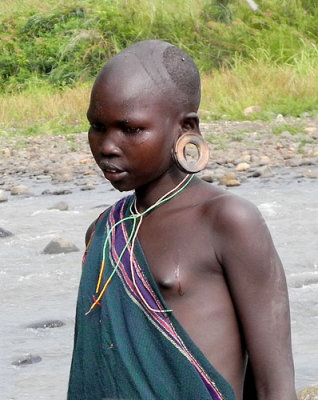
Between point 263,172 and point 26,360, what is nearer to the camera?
point 26,360

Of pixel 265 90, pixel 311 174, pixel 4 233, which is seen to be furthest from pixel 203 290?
pixel 265 90

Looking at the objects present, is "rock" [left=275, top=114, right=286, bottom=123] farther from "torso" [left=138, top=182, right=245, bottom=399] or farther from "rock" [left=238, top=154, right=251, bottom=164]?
"torso" [left=138, top=182, right=245, bottom=399]

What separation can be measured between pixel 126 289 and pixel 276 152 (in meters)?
7.50

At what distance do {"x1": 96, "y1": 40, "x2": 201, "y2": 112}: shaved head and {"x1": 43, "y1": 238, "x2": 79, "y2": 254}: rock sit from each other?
188 inches

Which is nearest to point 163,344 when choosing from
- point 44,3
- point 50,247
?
point 50,247

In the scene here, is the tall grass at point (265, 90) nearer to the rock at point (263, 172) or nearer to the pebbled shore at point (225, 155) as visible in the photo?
the pebbled shore at point (225, 155)

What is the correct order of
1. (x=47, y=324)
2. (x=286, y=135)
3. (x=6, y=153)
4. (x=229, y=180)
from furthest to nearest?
(x=6, y=153), (x=286, y=135), (x=229, y=180), (x=47, y=324)

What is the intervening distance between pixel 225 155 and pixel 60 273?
11.5ft

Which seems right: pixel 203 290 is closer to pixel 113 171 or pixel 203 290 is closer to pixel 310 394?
pixel 113 171

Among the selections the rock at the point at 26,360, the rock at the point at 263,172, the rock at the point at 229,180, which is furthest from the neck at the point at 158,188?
the rock at the point at 263,172

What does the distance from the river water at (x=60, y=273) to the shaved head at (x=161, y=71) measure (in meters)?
2.31

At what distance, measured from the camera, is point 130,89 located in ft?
6.15

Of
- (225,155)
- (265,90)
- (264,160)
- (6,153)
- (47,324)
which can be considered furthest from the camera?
(265,90)

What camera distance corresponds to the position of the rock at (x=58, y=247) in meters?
6.65
